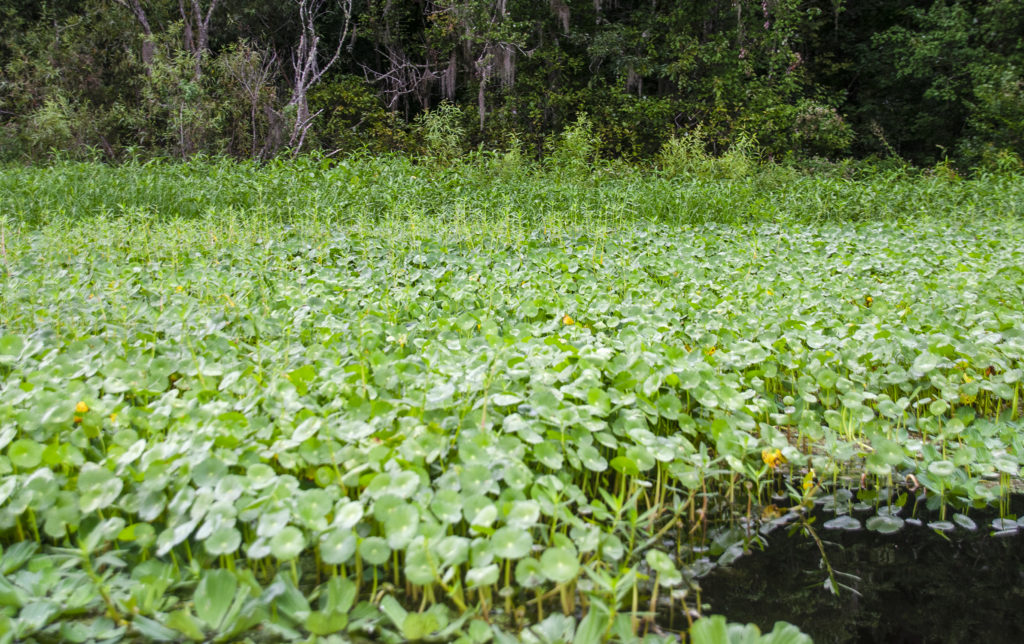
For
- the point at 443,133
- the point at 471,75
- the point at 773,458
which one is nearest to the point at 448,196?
the point at 773,458

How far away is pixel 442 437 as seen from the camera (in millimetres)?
1399

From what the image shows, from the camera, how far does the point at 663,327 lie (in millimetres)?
2281

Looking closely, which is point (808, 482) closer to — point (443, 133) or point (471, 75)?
point (443, 133)

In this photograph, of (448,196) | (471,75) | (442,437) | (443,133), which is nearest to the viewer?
(442,437)

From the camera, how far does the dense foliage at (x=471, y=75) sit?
36.0ft

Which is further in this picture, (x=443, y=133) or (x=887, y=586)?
(x=443, y=133)

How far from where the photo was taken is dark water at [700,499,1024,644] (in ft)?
4.30

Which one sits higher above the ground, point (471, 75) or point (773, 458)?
point (471, 75)

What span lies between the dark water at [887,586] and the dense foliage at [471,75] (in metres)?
9.62

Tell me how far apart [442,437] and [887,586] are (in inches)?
40.9

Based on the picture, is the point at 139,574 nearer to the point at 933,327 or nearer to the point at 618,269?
the point at 933,327

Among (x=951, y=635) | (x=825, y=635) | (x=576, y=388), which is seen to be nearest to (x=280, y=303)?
(x=576, y=388)

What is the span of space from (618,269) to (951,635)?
2.46 metres

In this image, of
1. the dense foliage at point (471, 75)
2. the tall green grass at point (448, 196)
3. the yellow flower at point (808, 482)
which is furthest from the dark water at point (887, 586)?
the dense foliage at point (471, 75)
